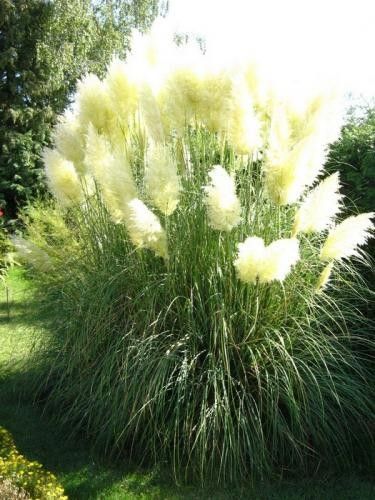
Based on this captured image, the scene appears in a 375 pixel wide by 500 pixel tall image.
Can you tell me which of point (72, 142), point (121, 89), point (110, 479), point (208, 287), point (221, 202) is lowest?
point (110, 479)

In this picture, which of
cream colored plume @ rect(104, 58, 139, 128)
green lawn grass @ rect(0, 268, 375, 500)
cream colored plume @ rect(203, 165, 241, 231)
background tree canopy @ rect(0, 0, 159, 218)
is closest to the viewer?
cream colored plume @ rect(203, 165, 241, 231)

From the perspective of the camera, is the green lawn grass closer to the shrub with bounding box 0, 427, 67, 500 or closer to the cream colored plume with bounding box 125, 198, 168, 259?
the shrub with bounding box 0, 427, 67, 500

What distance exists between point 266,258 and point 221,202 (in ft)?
1.19

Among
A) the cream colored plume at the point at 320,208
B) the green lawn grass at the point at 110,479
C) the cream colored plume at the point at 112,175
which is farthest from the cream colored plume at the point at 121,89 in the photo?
the green lawn grass at the point at 110,479

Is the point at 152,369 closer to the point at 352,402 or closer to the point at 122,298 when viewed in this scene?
the point at 122,298

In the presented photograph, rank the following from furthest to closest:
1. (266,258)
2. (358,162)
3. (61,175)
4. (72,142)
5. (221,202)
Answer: (358,162)
(72,142)
(61,175)
(221,202)
(266,258)

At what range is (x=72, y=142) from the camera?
12.7ft

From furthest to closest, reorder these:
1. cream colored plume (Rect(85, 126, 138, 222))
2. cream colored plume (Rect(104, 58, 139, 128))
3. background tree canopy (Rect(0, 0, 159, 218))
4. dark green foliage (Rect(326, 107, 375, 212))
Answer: background tree canopy (Rect(0, 0, 159, 218)) < dark green foliage (Rect(326, 107, 375, 212)) < cream colored plume (Rect(104, 58, 139, 128)) < cream colored plume (Rect(85, 126, 138, 222))

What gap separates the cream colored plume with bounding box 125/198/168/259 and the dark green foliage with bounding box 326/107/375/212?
4.64ft

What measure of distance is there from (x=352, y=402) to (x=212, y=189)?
1462 mm

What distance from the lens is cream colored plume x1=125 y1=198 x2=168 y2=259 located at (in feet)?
9.69

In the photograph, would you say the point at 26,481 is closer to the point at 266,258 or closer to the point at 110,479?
the point at 110,479

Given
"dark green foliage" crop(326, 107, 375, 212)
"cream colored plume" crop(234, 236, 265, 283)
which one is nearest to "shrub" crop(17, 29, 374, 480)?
"cream colored plume" crop(234, 236, 265, 283)

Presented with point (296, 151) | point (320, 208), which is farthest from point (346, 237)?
point (296, 151)
